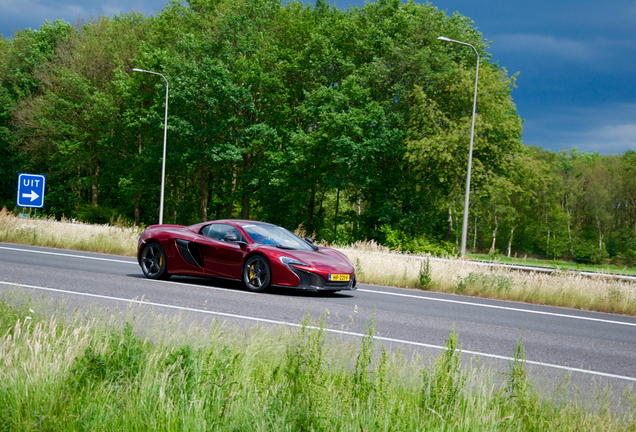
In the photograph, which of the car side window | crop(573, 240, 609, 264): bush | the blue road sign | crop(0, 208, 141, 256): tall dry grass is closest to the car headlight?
the car side window

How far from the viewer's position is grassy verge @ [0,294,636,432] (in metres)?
3.38

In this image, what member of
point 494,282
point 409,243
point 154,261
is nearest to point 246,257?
point 154,261

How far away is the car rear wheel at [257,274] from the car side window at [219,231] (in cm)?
55

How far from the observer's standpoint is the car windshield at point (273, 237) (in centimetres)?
1167

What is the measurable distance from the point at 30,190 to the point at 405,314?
61.2ft

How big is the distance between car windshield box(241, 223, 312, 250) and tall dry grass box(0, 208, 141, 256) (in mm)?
9736

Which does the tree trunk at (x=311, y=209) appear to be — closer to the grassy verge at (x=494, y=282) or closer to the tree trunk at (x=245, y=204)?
the tree trunk at (x=245, y=204)

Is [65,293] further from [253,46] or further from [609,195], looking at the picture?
[609,195]

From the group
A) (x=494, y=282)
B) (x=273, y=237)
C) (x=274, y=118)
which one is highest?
(x=274, y=118)

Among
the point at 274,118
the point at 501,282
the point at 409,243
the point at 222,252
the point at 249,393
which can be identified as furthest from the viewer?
the point at 274,118

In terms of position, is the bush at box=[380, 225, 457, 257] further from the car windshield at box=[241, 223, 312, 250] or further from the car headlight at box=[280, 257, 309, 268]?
the car headlight at box=[280, 257, 309, 268]

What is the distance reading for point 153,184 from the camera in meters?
46.9

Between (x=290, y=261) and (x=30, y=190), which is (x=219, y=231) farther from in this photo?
(x=30, y=190)

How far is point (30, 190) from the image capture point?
76.1ft
